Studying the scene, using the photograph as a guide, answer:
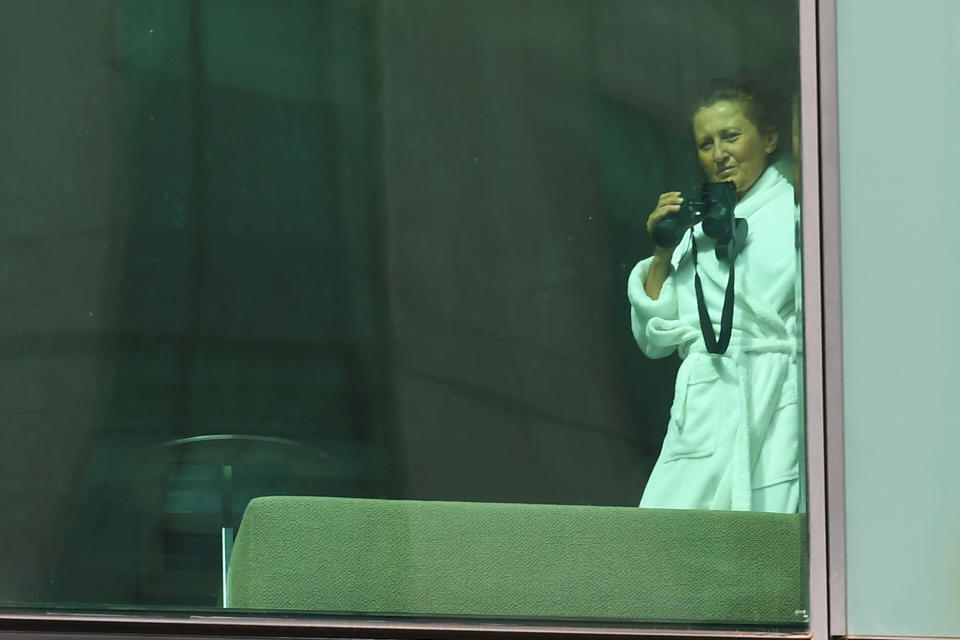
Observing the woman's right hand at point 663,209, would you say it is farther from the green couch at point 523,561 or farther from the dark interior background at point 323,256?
the green couch at point 523,561

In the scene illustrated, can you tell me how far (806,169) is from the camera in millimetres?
2201

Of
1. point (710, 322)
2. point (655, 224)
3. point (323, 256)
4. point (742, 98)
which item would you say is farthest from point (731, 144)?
point (323, 256)

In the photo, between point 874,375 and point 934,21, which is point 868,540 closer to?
point 874,375

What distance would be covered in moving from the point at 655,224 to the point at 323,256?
1.73 ft

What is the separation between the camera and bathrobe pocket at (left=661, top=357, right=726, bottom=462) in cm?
223

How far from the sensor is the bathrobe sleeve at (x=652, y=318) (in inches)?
87.6

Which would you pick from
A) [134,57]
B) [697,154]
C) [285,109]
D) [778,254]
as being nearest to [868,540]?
[778,254]

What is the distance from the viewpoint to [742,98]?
223cm

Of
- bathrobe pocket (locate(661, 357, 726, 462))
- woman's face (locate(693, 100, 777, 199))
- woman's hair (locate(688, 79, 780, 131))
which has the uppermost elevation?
woman's hair (locate(688, 79, 780, 131))

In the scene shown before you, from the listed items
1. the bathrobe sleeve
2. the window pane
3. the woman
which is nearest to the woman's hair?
the woman

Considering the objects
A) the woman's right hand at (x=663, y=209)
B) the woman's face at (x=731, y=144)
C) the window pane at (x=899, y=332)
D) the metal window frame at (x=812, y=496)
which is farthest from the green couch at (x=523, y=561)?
the woman's face at (x=731, y=144)

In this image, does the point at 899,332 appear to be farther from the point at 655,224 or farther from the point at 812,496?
the point at 655,224

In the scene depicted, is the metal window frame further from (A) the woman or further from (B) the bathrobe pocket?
(B) the bathrobe pocket

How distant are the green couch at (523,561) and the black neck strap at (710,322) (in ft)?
0.88
